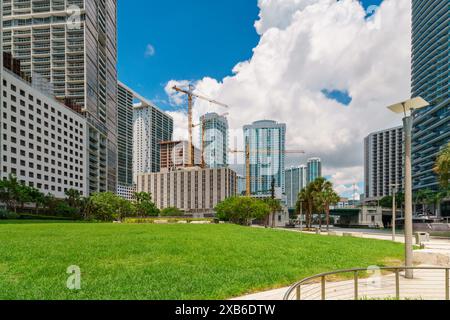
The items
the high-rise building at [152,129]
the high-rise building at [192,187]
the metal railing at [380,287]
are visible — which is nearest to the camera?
the metal railing at [380,287]

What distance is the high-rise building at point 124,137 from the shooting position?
613 feet

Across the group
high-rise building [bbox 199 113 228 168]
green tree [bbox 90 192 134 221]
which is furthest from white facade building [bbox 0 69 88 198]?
high-rise building [bbox 199 113 228 168]

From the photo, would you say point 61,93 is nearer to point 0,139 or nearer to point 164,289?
point 0,139

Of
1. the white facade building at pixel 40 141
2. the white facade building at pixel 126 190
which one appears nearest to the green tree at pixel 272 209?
the white facade building at pixel 40 141

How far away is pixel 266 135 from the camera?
152 meters

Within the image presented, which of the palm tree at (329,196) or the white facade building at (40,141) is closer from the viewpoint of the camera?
the palm tree at (329,196)

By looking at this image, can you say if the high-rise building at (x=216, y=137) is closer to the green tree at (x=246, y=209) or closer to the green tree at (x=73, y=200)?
the green tree at (x=246, y=209)

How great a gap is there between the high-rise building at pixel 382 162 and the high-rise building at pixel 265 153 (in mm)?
47832

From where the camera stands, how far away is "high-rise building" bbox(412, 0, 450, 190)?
4860 inches

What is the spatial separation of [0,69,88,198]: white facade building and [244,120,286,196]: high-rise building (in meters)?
69.1

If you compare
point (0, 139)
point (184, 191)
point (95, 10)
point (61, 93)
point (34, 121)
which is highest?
point (95, 10)

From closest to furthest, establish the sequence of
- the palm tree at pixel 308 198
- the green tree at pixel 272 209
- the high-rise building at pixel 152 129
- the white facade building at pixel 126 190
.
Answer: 1. the palm tree at pixel 308 198
2. the green tree at pixel 272 209
3. the high-rise building at pixel 152 129
4. the white facade building at pixel 126 190
